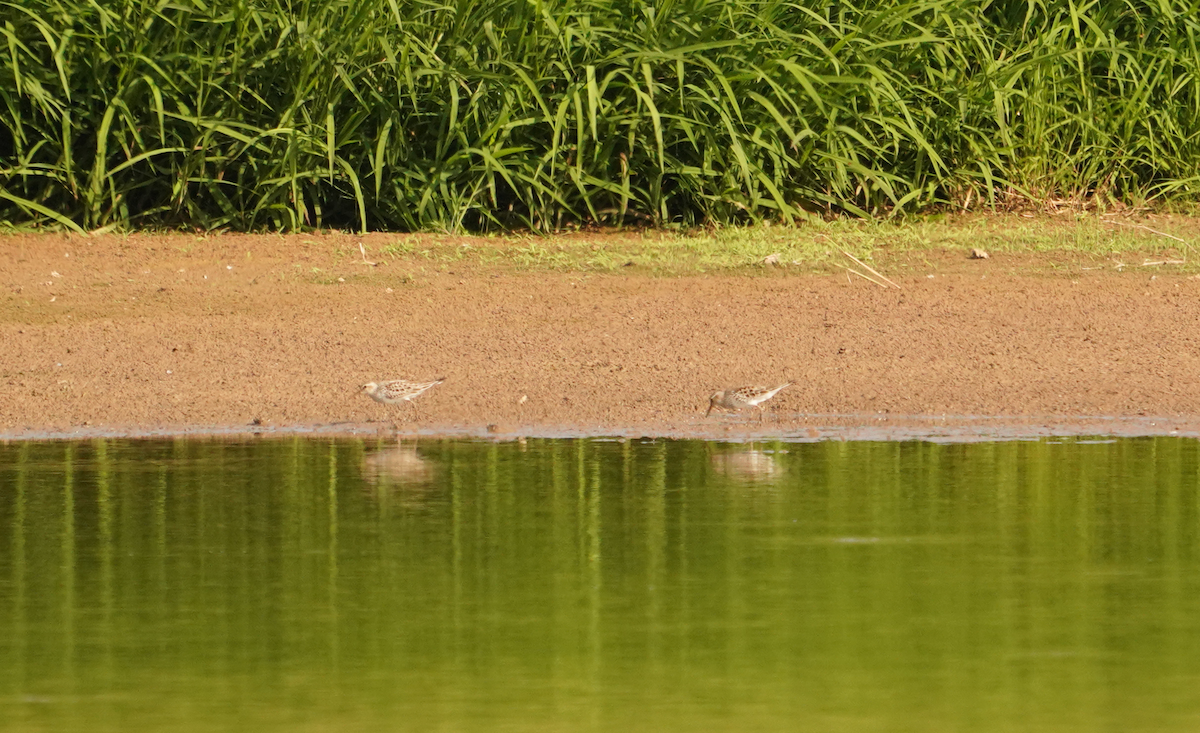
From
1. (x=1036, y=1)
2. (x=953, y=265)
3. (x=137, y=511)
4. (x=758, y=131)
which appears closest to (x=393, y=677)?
(x=137, y=511)

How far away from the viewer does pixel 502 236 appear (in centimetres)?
945

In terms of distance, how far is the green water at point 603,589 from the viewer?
10.6ft

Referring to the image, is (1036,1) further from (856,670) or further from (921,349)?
(856,670)

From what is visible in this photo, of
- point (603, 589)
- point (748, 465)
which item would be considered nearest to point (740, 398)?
point (748, 465)

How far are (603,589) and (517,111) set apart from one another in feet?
18.3

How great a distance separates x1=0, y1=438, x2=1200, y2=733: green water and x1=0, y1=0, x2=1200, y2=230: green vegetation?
3.62 m

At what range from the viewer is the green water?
10.6ft

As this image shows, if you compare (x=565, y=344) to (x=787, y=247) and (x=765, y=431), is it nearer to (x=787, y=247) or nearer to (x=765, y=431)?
(x=765, y=431)

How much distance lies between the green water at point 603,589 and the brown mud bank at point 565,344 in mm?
677

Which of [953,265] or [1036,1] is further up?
[1036,1]

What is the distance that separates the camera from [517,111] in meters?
9.38

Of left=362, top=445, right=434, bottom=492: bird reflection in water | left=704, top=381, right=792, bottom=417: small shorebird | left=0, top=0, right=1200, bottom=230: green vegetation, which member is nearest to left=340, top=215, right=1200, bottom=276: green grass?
left=0, top=0, right=1200, bottom=230: green vegetation

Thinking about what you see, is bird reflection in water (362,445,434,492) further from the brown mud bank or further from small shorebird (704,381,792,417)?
small shorebird (704,381,792,417)

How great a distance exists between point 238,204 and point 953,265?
3.48 meters
